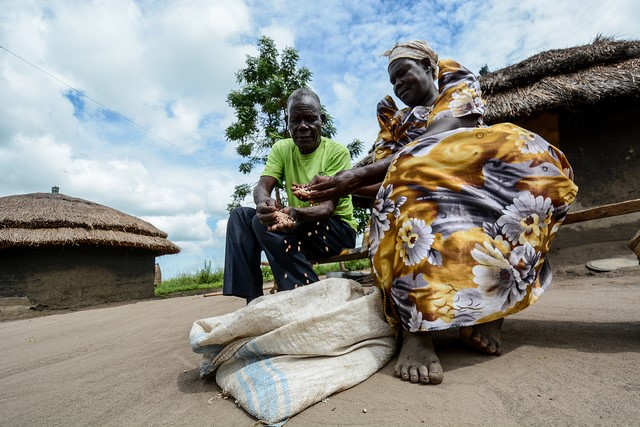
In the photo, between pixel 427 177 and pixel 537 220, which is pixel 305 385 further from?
pixel 537 220

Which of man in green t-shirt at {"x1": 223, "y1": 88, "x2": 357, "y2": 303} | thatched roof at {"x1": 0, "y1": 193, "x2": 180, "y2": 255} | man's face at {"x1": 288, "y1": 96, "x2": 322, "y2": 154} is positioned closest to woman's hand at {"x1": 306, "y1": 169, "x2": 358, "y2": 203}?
man in green t-shirt at {"x1": 223, "y1": 88, "x2": 357, "y2": 303}

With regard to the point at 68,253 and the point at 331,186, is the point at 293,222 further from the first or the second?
the point at 68,253

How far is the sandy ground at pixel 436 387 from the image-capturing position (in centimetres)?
100

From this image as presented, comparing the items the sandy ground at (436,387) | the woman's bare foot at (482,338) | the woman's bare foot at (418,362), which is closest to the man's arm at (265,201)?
the sandy ground at (436,387)

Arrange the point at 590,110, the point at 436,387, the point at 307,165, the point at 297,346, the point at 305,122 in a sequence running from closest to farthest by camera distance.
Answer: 1. the point at 436,387
2. the point at 297,346
3. the point at 305,122
4. the point at 307,165
5. the point at 590,110

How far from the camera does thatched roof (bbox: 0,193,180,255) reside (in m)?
7.27

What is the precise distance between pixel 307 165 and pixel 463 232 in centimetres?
142

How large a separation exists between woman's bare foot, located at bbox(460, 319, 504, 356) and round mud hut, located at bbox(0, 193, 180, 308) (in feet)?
27.8

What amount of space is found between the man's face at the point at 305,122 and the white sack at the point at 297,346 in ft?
4.12

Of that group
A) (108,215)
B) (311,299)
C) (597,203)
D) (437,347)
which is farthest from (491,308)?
(108,215)

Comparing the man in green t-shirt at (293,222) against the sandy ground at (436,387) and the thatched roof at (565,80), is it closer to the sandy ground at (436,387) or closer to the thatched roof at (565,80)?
the sandy ground at (436,387)

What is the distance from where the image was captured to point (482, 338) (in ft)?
4.48

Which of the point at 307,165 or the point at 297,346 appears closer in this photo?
the point at 297,346

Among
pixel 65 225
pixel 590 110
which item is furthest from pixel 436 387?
pixel 65 225
